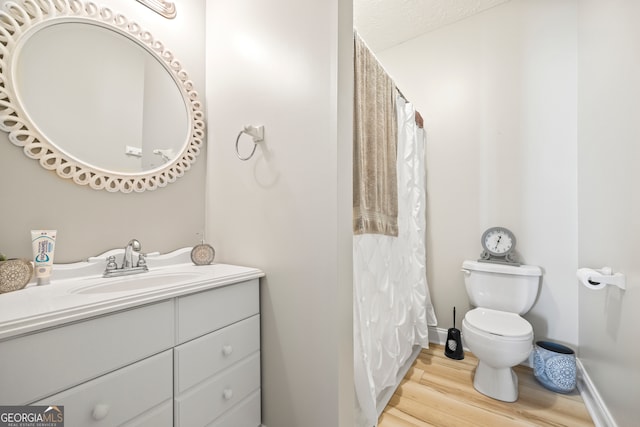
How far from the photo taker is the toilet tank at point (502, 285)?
172 centimetres

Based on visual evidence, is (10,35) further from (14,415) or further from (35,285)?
(14,415)

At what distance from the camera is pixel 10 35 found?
92 cm

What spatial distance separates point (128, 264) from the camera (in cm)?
114

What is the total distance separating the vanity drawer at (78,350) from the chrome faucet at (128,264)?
0.43 m

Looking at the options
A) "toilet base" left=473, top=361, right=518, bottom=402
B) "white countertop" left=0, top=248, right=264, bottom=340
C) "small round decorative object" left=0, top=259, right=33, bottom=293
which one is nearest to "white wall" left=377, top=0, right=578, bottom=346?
"toilet base" left=473, top=361, right=518, bottom=402

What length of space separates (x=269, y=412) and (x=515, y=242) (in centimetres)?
198

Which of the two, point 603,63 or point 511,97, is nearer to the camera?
point 603,63

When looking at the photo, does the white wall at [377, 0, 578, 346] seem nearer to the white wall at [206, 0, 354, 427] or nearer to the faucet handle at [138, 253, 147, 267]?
the white wall at [206, 0, 354, 427]

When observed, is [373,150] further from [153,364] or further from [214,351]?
[153,364]

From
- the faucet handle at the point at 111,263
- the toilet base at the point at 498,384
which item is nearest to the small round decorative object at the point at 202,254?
the faucet handle at the point at 111,263

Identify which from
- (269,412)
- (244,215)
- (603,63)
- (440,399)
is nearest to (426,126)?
(603,63)

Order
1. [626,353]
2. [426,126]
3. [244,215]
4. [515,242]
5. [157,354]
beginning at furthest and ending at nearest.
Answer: [426,126] < [515,242] < [244,215] < [626,353] < [157,354]

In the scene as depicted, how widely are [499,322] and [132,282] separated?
2.03 meters

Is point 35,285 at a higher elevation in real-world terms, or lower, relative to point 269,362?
higher
